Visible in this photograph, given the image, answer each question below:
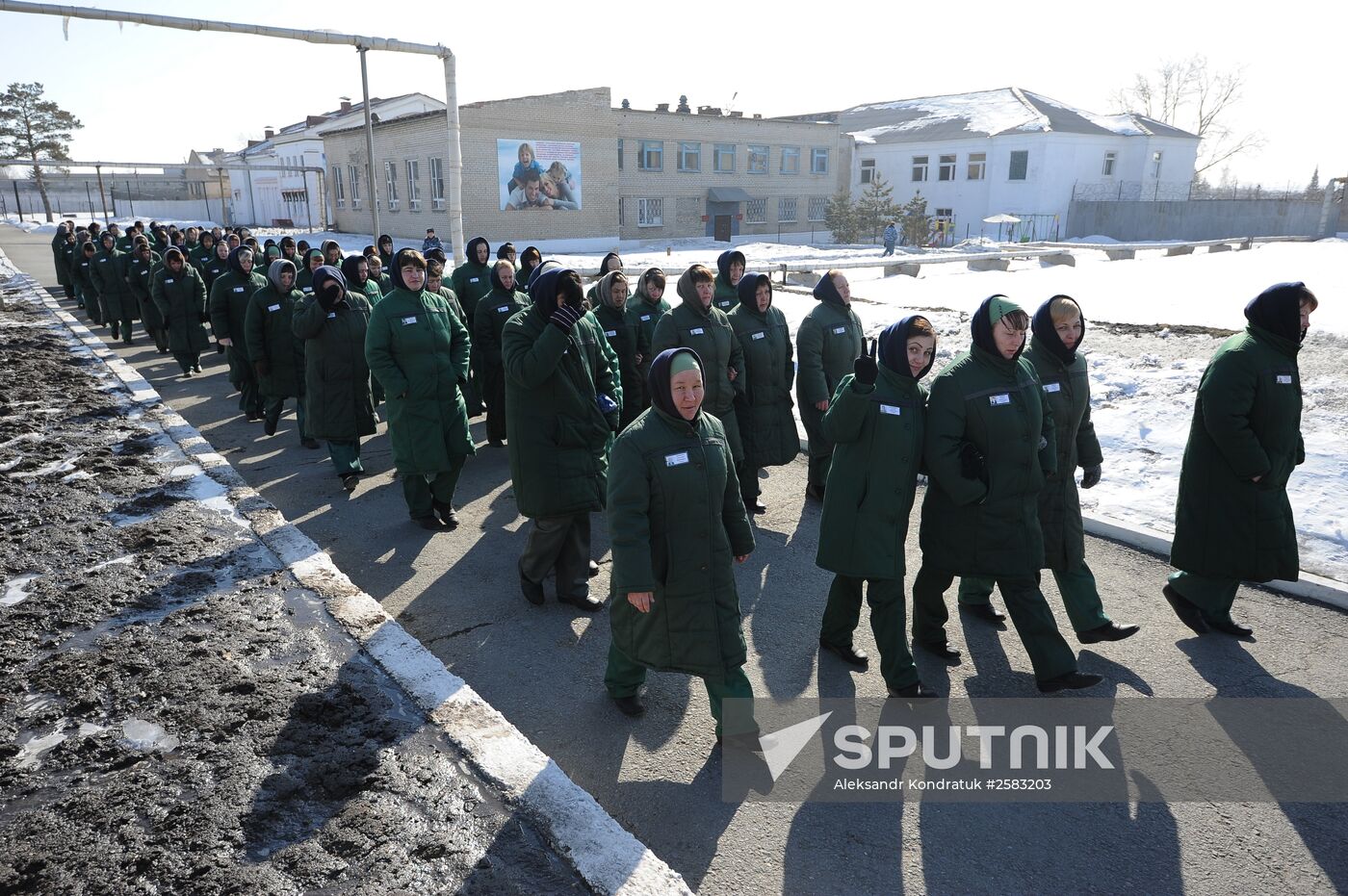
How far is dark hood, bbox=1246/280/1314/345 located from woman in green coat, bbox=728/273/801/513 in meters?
3.17

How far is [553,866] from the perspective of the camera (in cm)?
304

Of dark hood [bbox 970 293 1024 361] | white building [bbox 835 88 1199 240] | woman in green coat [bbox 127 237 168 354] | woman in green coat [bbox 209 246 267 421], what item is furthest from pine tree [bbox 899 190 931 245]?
dark hood [bbox 970 293 1024 361]

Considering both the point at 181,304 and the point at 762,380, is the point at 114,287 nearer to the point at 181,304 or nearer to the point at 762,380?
the point at 181,304

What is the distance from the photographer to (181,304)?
12602mm

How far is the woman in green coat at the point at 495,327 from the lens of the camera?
27.2 feet

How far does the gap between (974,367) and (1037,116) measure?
5446 cm

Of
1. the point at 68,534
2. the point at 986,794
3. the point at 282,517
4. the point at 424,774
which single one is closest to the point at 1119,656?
the point at 986,794

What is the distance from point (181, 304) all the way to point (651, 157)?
120 ft

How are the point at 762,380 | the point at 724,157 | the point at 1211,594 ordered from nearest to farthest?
the point at 1211,594 < the point at 762,380 < the point at 724,157

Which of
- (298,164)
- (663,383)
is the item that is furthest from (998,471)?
(298,164)

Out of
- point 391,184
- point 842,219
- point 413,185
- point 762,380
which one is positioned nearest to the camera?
point 762,380

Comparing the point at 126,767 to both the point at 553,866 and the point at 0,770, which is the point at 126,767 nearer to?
the point at 0,770

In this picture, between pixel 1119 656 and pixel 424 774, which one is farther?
pixel 1119 656

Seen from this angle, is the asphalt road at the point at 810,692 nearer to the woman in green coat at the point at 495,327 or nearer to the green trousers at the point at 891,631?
the green trousers at the point at 891,631
